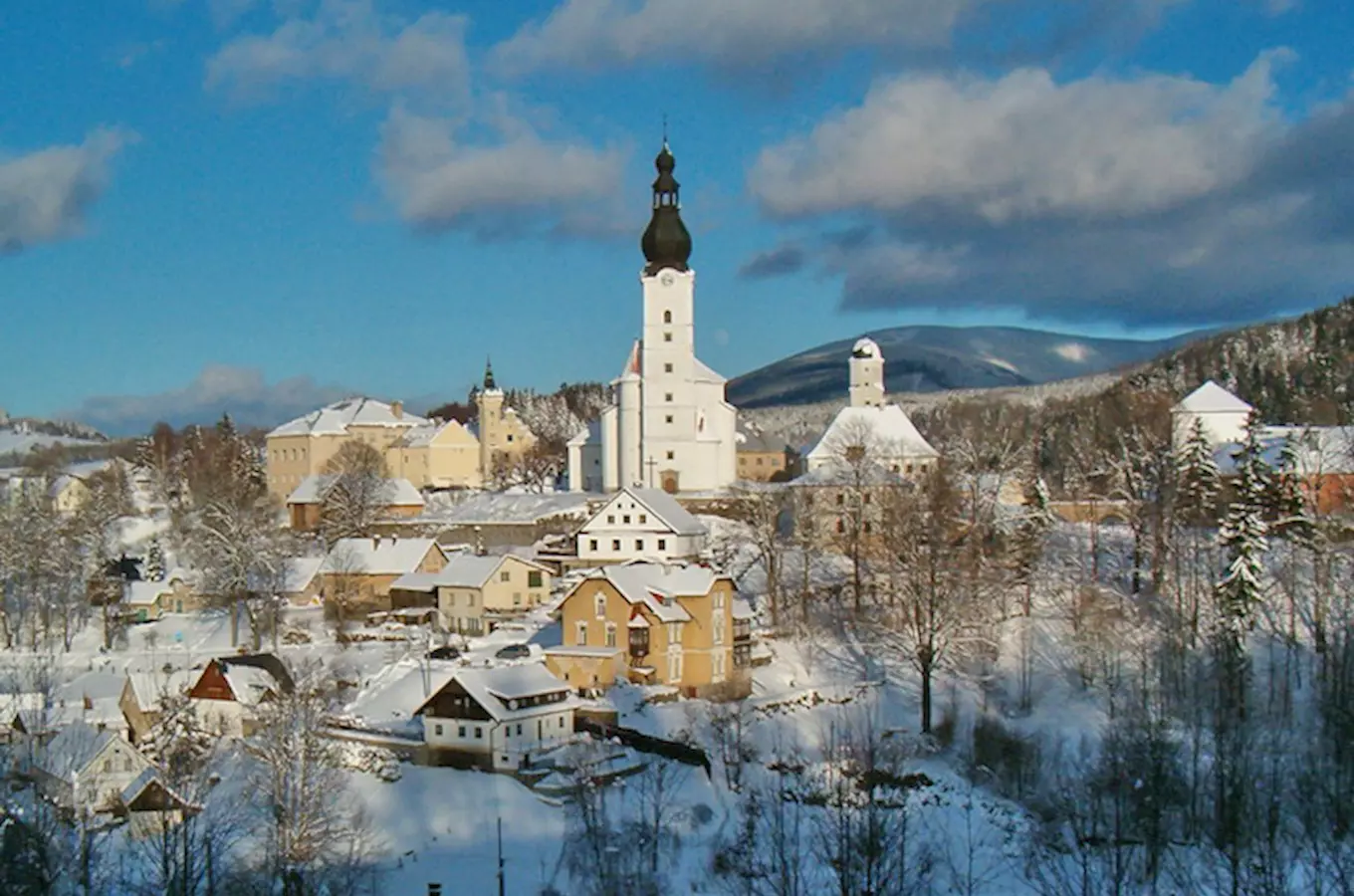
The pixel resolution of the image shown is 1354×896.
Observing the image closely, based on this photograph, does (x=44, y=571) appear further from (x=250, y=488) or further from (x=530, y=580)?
(x=250, y=488)

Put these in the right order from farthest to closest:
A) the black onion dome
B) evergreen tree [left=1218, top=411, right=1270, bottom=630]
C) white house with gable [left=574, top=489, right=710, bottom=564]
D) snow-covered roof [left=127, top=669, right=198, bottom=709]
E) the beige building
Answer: the beige building < the black onion dome < white house with gable [left=574, top=489, right=710, bottom=564] < snow-covered roof [left=127, top=669, right=198, bottom=709] < evergreen tree [left=1218, top=411, right=1270, bottom=630]

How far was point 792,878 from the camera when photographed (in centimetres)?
2472

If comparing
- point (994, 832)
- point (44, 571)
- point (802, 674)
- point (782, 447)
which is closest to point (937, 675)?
point (802, 674)

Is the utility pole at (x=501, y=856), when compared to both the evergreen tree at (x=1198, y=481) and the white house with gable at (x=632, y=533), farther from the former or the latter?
the evergreen tree at (x=1198, y=481)

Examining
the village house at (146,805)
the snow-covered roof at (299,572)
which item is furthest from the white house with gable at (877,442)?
the village house at (146,805)

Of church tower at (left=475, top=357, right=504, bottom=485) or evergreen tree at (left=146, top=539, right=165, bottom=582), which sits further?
church tower at (left=475, top=357, right=504, bottom=485)

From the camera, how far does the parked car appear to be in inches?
1538

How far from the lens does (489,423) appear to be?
262 feet

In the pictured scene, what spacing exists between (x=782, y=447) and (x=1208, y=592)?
1596 inches

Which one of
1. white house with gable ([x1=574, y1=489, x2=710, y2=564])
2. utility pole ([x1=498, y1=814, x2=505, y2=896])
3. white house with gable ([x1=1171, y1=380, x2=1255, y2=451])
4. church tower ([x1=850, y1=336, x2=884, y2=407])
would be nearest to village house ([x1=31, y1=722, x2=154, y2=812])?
utility pole ([x1=498, y1=814, x2=505, y2=896])

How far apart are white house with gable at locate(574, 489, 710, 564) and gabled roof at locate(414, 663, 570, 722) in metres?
17.0

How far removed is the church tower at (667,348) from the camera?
61.8m

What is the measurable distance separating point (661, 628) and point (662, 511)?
13389 millimetres

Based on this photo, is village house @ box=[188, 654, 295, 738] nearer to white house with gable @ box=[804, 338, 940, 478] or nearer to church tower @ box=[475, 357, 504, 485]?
white house with gable @ box=[804, 338, 940, 478]
